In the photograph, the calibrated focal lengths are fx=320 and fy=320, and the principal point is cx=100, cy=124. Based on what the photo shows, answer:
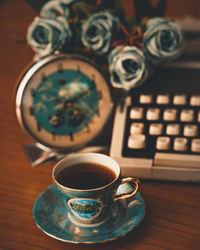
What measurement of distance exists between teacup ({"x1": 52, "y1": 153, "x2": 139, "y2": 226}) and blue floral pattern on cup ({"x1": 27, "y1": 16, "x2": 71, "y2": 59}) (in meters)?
0.28

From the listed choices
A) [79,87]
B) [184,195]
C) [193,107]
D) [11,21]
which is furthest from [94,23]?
[11,21]

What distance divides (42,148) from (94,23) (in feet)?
1.04

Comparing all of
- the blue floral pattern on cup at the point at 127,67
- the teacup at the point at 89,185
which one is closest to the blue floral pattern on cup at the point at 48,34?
the blue floral pattern on cup at the point at 127,67

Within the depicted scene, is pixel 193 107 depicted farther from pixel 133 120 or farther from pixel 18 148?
pixel 18 148

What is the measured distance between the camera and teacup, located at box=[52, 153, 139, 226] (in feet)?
1.71

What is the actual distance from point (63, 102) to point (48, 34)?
16cm

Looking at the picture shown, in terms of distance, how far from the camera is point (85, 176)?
578mm

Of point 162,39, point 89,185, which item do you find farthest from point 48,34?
point 89,185

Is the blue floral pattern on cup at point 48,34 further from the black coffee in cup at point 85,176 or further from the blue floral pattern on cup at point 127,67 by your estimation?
the black coffee in cup at point 85,176

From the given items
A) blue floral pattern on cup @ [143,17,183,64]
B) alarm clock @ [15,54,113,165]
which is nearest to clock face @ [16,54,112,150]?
alarm clock @ [15,54,113,165]

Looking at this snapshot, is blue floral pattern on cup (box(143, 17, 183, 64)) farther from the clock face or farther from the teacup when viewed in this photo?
the teacup

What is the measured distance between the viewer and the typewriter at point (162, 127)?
0.67m

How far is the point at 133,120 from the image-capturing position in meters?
0.75

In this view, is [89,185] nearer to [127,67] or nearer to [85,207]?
[85,207]
